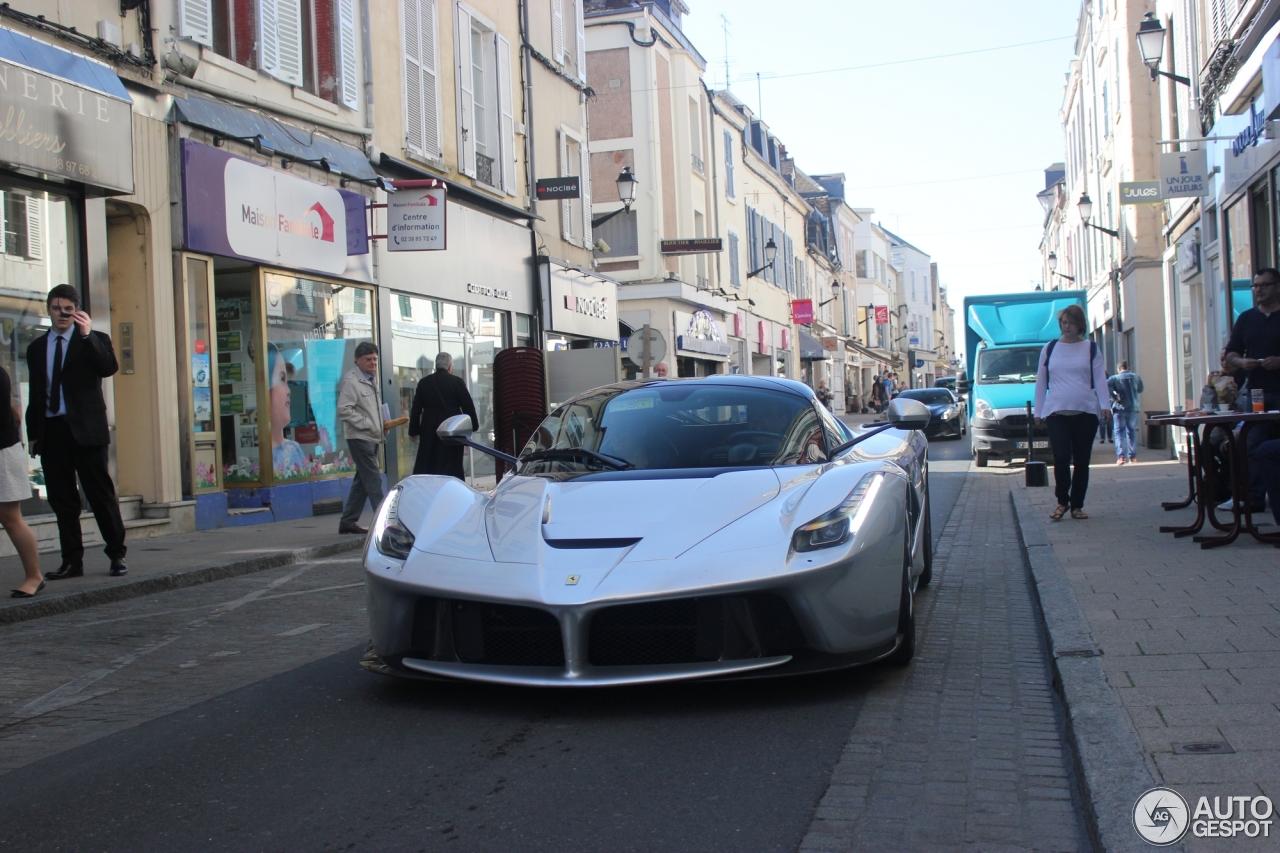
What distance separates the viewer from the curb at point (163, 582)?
A: 6.92 m

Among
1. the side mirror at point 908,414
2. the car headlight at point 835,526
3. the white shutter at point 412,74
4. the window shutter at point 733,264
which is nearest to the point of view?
the car headlight at point 835,526

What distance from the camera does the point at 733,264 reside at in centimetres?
3844

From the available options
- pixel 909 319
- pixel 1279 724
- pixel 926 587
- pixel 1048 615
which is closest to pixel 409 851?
pixel 1279 724

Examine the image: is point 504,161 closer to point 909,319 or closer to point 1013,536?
point 1013,536

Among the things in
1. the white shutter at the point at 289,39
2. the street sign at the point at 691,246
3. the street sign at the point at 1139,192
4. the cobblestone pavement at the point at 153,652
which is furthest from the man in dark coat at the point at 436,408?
the street sign at the point at 691,246

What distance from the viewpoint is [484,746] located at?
3758mm

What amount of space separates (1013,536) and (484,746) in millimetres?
6894

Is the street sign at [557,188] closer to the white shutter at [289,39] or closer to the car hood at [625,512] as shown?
the white shutter at [289,39]

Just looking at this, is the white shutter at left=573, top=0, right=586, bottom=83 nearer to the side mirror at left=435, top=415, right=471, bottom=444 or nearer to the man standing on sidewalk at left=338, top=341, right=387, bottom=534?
the man standing on sidewalk at left=338, top=341, right=387, bottom=534

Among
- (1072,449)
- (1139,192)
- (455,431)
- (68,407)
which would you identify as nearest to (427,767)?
(455,431)

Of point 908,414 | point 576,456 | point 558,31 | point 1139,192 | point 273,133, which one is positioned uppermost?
point 558,31

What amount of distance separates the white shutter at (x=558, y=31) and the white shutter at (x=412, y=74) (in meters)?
5.83

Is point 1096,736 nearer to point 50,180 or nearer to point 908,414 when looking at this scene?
point 908,414

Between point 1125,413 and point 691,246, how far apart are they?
13399mm
